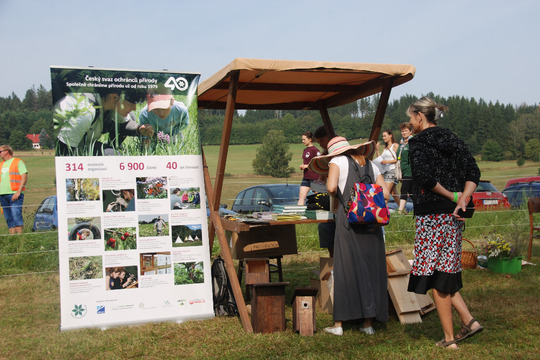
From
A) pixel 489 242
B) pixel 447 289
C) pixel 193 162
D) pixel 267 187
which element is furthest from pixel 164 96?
pixel 267 187

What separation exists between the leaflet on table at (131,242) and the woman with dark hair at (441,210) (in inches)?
85.2

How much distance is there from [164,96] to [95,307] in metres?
2.09

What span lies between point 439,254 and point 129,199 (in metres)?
2.83

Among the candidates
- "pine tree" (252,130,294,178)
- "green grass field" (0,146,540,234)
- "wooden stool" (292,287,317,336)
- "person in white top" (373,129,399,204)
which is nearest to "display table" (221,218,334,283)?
"wooden stool" (292,287,317,336)

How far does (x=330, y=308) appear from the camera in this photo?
532cm

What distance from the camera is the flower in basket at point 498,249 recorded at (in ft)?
23.0

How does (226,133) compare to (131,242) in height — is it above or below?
above

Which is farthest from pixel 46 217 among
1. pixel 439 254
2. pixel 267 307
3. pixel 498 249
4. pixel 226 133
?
pixel 439 254

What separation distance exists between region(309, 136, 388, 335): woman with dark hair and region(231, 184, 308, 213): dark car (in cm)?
565

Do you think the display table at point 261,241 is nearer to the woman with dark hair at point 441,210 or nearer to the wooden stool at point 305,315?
the wooden stool at point 305,315

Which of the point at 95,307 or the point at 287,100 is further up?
the point at 287,100

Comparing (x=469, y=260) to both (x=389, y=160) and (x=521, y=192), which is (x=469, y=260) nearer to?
(x=389, y=160)

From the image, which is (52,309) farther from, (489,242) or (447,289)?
(489,242)

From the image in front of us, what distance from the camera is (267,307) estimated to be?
471cm
